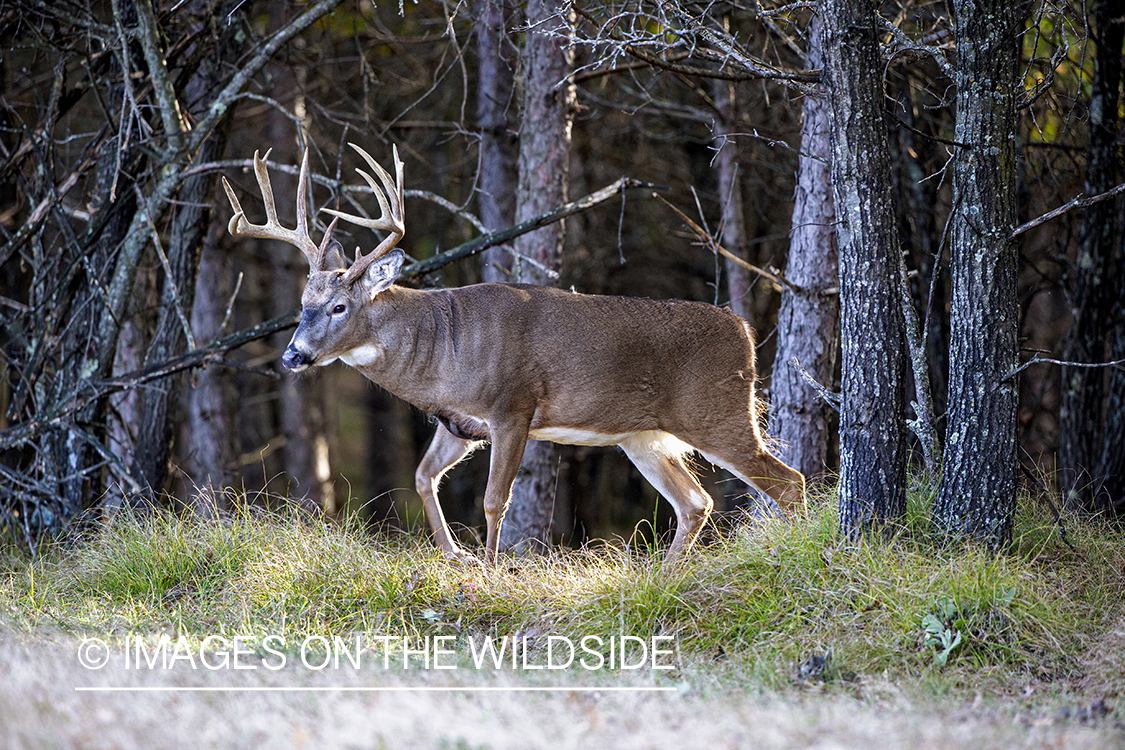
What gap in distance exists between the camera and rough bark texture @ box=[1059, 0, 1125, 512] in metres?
8.12

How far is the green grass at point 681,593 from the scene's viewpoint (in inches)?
193

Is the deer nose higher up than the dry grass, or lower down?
higher up

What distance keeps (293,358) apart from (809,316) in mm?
3430

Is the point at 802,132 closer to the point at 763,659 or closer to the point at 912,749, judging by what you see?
the point at 763,659

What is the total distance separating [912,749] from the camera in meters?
3.60

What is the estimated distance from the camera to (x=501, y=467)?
6723 millimetres

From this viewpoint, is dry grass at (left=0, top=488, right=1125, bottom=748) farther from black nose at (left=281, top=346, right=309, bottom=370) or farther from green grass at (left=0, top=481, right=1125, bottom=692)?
black nose at (left=281, top=346, right=309, bottom=370)

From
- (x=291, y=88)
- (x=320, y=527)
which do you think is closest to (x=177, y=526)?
(x=320, y=527)

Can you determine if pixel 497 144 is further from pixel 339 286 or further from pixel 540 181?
pixel 339 286

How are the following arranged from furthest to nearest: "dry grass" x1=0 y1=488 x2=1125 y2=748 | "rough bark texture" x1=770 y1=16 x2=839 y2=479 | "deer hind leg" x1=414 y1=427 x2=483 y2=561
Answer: "rough bark texture" x1=770 y1=16 x2=839 y2=479 < "deer hind leg" x1=414 y1=427 x2=483 y2=561 < "dry grass" x1=0 y1=488 x2=1125 y2=748

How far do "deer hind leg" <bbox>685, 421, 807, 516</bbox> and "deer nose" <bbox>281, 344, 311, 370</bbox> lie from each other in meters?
2.55

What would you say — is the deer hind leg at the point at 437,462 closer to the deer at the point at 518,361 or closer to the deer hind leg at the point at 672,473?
the deer at the point at 518,361

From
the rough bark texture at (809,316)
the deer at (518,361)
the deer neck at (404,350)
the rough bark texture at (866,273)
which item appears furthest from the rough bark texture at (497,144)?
the rough bark texture at (866,273)

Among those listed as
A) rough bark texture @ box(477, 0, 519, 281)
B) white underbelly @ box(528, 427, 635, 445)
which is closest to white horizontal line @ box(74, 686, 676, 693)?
white underbelly @ box(528, 427, 635, 445)
